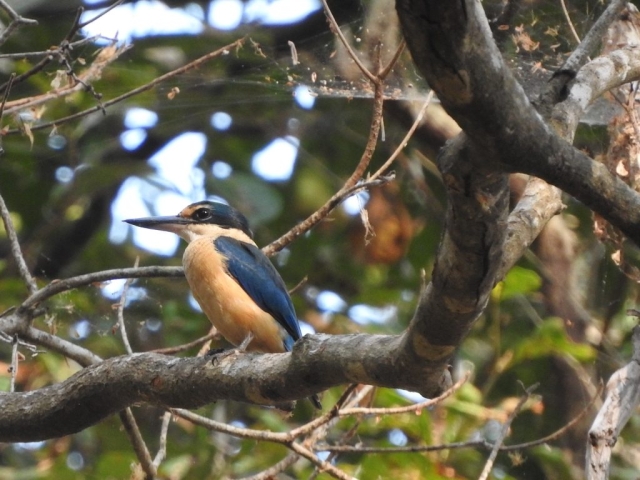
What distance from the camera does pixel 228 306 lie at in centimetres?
455

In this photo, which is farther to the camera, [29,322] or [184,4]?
[184,4]

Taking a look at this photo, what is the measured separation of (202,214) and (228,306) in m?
1.09

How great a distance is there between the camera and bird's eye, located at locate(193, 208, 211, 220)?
216 inches

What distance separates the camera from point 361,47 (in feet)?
18.5

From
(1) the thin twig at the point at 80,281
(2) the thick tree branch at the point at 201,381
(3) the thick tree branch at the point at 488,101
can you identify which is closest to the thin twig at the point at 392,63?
(2) the thick tree branch at the point at 201,381

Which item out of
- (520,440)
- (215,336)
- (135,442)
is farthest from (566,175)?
(520,440)

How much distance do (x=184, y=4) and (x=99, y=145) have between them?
1.22 metres

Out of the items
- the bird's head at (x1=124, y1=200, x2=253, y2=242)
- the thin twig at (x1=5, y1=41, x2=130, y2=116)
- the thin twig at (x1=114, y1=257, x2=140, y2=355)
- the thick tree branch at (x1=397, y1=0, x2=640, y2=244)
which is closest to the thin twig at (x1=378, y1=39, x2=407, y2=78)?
the thick tree branch at (x1=397, y1=0, x2=640, y2=244)

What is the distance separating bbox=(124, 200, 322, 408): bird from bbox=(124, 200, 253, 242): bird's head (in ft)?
0.36

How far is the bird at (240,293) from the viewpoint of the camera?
179 inches

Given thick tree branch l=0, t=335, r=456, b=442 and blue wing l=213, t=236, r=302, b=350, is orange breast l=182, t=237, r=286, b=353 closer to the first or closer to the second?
blue wing l=213, t=236, r=302, b=350

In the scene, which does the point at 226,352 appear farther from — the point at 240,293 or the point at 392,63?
the point at 392,63

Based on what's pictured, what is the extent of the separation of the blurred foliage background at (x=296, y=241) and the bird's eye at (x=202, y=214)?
642 mm

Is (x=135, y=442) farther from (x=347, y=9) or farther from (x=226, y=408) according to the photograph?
(x=226, y=408)
